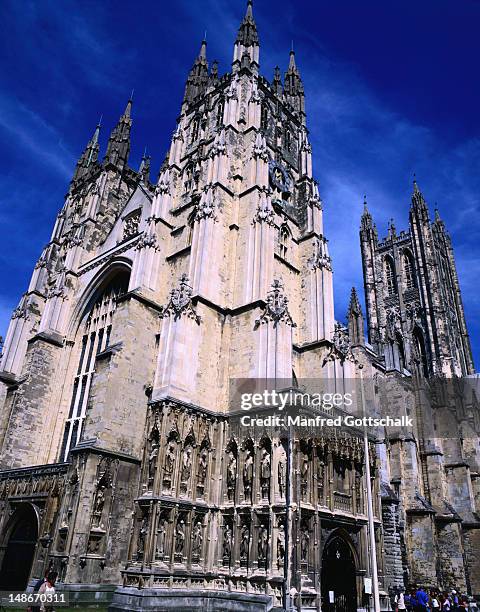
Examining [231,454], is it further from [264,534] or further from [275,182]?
[275,182]

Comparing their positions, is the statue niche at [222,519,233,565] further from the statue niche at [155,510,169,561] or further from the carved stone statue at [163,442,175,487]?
the carved stone statue at [163,442,175,487]

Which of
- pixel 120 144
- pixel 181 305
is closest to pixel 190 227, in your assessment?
pixel 181 305

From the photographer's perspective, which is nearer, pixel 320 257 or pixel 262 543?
pixel 262 543

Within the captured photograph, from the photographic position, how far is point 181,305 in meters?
16.9

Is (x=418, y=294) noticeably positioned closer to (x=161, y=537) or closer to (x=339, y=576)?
(x=339, y=576)

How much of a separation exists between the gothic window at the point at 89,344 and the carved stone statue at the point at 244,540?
966cm

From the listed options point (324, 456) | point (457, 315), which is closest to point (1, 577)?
point (324, 456)

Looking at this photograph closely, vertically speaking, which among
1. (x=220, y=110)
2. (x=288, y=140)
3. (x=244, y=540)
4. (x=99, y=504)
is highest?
(x=288, y=140)

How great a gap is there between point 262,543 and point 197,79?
28276 millimetres

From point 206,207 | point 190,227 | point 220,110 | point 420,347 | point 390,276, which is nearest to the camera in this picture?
point 206,207

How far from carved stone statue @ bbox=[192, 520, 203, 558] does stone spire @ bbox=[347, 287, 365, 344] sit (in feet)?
60.0

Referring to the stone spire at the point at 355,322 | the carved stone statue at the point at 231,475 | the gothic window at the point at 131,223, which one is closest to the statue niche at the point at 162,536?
the carved stone statue at the point at 231,475

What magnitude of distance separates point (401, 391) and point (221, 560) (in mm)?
20452

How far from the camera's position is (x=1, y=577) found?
18.2m
